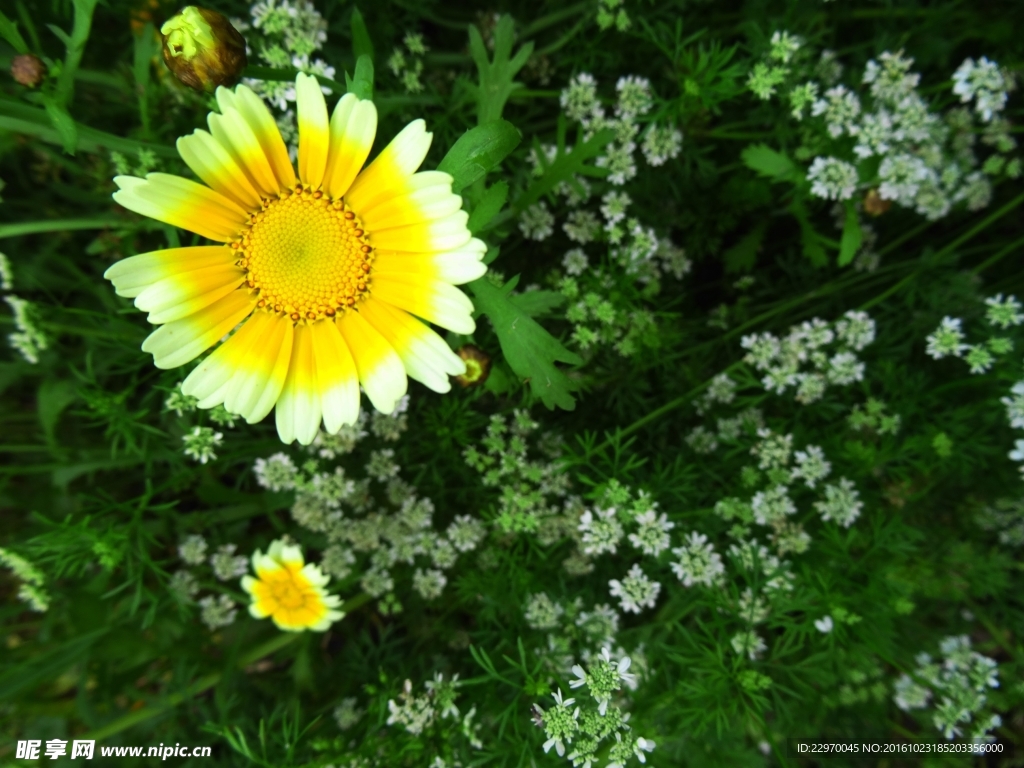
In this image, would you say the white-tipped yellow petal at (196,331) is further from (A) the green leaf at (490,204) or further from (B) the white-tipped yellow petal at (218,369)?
(A) the green leaf at (490,204)

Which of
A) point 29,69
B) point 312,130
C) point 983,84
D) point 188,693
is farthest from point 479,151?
point 188,693

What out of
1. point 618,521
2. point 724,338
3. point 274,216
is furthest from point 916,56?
point 274,216

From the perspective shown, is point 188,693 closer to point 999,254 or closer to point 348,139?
point 348,139

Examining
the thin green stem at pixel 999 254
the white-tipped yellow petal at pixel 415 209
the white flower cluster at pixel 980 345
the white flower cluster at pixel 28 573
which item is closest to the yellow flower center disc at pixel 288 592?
the white flower cluster at pixel 28 573

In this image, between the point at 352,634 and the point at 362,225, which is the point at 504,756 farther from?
the point at 362,225

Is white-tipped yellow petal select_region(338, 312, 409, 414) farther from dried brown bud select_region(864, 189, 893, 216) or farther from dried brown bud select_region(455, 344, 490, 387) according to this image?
dried brown bud select_region(864, 189, 893, 216)

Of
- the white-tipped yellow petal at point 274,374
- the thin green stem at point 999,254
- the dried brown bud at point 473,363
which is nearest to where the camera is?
the white-tipped yellow petal at point 274,374
